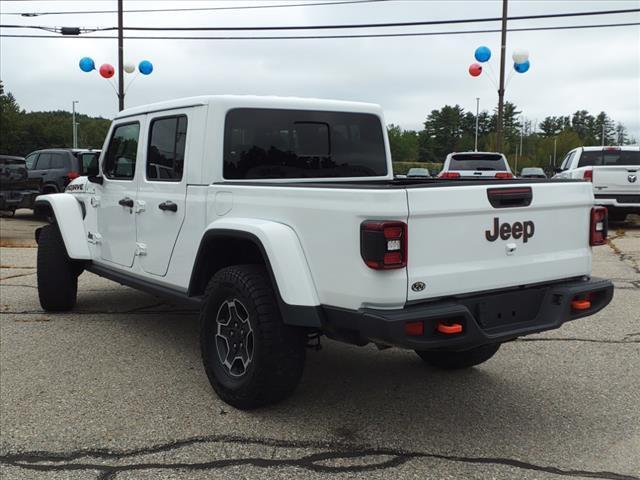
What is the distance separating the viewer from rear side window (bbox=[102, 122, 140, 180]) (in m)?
5.13

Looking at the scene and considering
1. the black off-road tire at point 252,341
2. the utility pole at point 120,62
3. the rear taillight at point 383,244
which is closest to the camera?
the rear taillight at point 383,244

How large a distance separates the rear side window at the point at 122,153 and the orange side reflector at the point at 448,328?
9.77 feet

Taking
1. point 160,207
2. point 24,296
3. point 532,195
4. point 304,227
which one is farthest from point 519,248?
point 24,296

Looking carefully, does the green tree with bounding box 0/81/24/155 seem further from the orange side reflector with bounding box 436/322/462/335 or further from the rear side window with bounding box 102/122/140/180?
the orange side reflector with bounding box 436/322/462/335

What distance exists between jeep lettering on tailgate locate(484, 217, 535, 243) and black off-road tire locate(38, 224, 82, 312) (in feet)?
13.8

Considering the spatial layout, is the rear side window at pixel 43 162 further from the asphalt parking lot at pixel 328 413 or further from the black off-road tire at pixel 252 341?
the black off-road tire at pixel 252 341

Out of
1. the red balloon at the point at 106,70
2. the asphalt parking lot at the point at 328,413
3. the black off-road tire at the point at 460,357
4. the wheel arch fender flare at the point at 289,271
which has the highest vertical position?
the red balloon at the point at 106,70

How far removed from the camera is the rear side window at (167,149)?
14.6 feet

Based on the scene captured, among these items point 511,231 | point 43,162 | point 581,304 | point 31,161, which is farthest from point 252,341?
point 31,161

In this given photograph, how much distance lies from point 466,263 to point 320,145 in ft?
6.08

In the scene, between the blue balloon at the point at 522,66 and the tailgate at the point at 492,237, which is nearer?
the tailgate at the point at 492,237

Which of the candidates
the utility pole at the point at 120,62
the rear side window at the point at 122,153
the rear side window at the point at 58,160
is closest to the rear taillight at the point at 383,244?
the rear side window at the point at 122,153

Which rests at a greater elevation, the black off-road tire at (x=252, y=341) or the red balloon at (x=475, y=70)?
the red balloon at (x=475, y=70)

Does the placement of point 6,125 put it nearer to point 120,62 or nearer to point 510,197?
point 120,62
